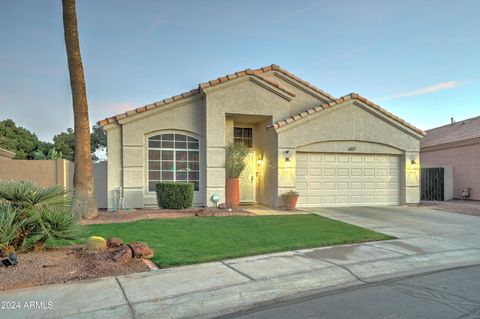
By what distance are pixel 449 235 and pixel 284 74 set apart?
32.5ft

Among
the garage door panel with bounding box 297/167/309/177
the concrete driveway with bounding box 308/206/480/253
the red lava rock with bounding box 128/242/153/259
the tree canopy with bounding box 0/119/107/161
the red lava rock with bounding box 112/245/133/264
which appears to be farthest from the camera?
the tree canopy with bounding box 0/119/107/161

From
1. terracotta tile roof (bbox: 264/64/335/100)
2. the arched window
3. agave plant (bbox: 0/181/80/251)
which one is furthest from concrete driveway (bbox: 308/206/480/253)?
agave plant (bbox: 0/181/80/251)

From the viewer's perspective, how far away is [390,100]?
2209 cm

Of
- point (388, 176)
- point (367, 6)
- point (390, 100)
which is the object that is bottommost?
point (388, 176)

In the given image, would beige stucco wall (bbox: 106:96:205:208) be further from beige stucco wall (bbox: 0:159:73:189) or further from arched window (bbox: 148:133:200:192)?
beige stucco wall (bbox: 0:159:73:189)

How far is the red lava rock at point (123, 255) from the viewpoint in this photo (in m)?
6.32

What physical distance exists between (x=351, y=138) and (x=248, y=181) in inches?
195

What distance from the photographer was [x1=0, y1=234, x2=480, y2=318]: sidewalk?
452 cm

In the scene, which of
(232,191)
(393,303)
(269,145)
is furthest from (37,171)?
(393,303)

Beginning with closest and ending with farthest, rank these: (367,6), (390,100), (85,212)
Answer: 1. (85,212)
2. (367,6)
3. (390,100)

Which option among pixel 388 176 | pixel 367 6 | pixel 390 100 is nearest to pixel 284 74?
pixel 367 6

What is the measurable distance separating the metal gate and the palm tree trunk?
17576 mm

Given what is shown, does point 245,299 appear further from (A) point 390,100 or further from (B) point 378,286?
(A) point 390,100

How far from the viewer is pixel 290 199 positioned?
Result: 547 inches
